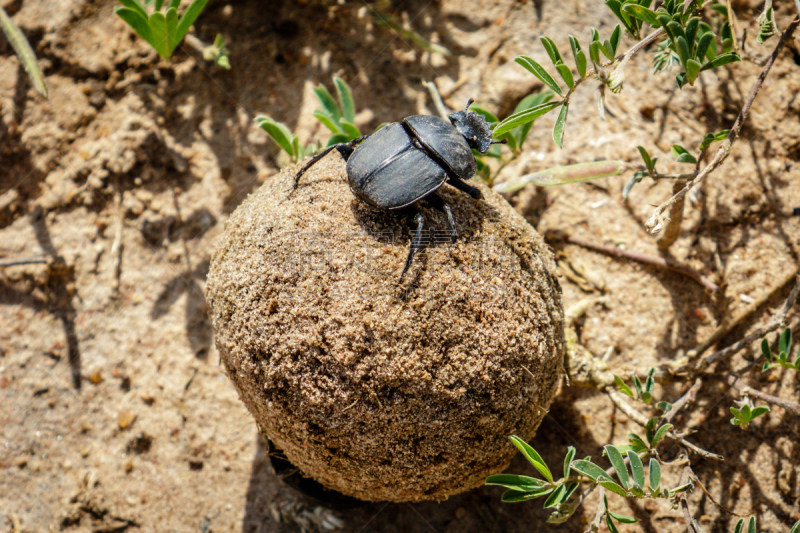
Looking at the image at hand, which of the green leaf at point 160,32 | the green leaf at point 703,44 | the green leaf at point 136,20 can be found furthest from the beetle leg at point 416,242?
the green leaf at point 136,20

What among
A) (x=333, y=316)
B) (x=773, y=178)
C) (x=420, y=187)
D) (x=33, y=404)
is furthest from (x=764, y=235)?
(x=33, y=404)

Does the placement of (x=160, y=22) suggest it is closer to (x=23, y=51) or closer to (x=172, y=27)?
(x=172, y=27)

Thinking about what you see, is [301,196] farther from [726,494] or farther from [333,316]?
[726,494]

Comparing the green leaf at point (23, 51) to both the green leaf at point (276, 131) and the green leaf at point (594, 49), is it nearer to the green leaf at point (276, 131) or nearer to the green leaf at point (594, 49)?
the green leaf at point (276, 131)

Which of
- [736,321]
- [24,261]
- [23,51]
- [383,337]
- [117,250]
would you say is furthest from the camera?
[117,250]

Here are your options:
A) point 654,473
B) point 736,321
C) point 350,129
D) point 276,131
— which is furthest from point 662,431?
point 276,131
